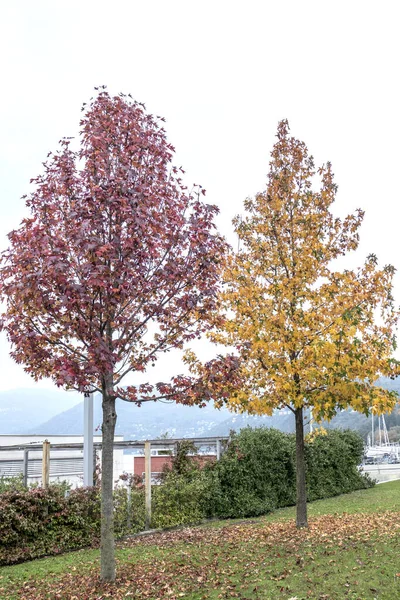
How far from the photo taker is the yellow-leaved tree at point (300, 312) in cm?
941

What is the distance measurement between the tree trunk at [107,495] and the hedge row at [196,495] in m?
2.90

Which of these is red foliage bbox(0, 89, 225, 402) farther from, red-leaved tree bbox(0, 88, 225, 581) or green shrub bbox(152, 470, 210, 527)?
green shrub bbox(152, 470, 210, 527)

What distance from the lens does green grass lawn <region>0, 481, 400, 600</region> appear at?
6.52 m

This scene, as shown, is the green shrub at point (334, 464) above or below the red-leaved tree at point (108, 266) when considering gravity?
below

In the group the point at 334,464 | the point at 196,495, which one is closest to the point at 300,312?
the point at 196,495

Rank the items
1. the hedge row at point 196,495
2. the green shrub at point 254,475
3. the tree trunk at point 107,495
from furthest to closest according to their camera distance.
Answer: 1. the green shrub at point 254,475
2. the hedge row at point 196,495
3. the tree trunk at point 107,495

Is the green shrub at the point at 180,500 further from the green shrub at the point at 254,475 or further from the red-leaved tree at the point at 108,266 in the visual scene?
the red-leaved tree at the point at 108,266

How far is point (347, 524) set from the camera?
Answer: 10.7 metres

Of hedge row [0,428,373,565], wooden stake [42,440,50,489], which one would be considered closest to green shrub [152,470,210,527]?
hedge row [0,428,373,565]

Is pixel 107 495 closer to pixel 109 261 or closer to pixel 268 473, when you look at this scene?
pixel 109 261

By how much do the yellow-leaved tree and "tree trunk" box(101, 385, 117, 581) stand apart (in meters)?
2.21

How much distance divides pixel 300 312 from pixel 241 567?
4411 mm

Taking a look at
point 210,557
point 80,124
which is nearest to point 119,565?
point 210,557

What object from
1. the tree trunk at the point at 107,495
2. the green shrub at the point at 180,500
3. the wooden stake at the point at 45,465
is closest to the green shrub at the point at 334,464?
the green shrub at the point at 180,500
